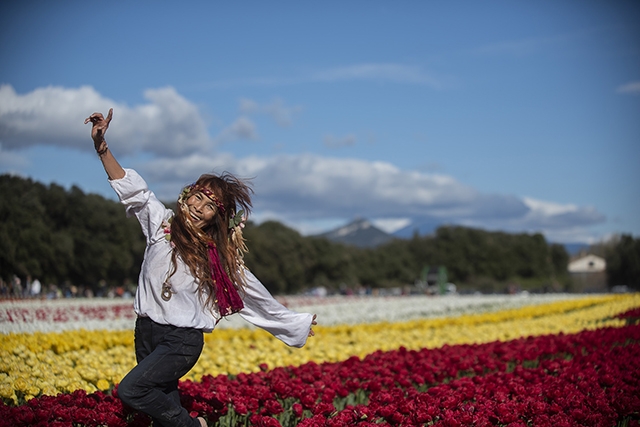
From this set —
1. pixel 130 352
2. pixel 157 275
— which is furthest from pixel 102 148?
pixel 130 352

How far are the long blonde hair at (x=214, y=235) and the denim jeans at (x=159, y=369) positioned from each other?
293 mm

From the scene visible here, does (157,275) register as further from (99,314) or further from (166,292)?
(99,314)

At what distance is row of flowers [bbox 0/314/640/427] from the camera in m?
4.52

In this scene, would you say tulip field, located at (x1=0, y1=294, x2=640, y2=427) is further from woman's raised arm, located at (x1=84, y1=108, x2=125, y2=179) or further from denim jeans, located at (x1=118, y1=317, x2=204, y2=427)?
woman's raised arm, located at (x1=84, y1=108, x2=125, y2=179)

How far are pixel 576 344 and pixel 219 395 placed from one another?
6.04m

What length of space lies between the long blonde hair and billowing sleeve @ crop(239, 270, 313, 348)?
15 centimetres

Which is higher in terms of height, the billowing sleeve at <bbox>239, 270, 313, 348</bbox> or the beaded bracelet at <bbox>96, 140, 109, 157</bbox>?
the beaded bracelet at <bbox>96, 140, 109, 157</bbox>

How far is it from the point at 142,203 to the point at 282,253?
4723 centimetres

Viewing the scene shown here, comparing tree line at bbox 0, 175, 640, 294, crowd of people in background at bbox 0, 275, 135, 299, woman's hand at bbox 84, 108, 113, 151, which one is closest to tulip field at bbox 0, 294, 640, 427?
crowd of people in background at bbox 0, 275, 135, 299

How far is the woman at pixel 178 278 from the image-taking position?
4074 millimetres

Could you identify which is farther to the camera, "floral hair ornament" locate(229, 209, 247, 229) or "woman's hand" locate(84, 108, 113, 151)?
"floral hair ornament" locate(229, 209, 247, 229)

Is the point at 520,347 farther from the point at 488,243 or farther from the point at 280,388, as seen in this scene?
the point at 488,243

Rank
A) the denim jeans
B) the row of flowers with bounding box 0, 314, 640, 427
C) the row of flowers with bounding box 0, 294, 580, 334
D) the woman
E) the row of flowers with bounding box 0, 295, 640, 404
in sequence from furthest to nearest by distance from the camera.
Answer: the row of flowers with bounding box 0, 294, 580, 334
the row of flowers with bounding box 0, 295, 640, 404
the row of flowers with bounding box 0, 314, 640, 427
the woman
the denim jeans

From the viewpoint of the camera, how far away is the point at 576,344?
9305mm
